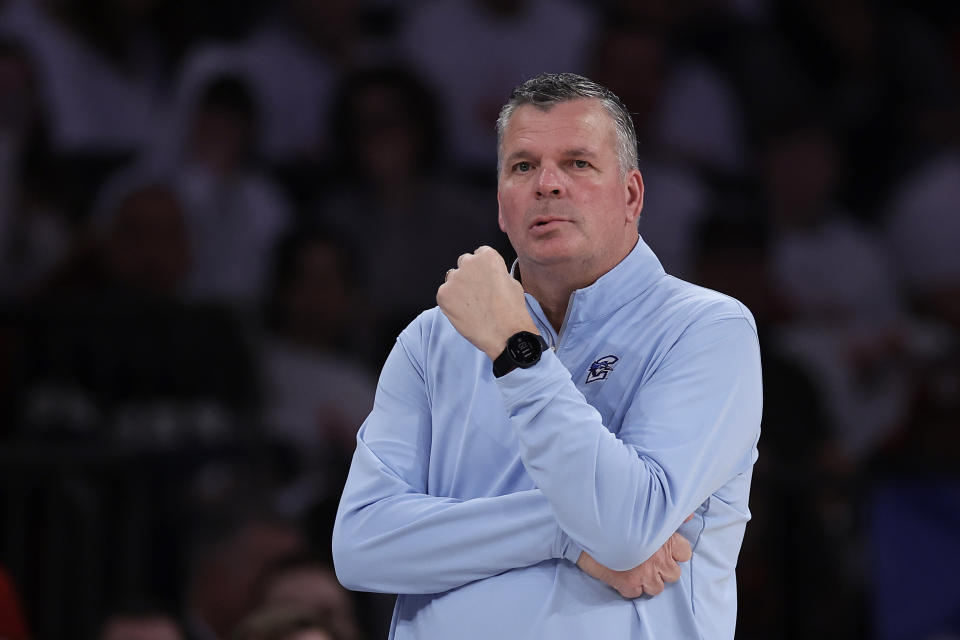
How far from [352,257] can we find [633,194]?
391cm

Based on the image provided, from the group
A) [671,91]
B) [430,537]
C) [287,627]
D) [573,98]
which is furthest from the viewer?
[671,91]

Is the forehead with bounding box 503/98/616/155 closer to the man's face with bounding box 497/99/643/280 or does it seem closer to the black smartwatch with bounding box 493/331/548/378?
the man's face with bounding box 497/99/643/280

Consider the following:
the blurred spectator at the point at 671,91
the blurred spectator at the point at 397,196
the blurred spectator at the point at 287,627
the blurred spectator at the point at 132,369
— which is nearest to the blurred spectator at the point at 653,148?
the blurred spectator at the point at 671,91

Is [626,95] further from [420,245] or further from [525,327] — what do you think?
[525,327]

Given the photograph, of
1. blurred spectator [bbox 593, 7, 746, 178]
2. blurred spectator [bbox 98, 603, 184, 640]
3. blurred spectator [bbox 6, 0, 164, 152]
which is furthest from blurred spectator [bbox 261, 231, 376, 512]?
blurred spectator [bbox 593, 7, 746, 178]

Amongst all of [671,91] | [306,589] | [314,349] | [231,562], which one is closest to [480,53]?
[671,91]

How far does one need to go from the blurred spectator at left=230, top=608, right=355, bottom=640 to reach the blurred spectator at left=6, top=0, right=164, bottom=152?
3.55m

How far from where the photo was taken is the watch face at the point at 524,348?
2.05 m

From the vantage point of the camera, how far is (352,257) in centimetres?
624

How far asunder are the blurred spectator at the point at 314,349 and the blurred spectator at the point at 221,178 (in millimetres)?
297

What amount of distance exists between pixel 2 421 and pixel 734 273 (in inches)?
123

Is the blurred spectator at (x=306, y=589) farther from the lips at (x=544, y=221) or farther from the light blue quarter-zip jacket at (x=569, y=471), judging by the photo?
the lips at (x=544, y=221)

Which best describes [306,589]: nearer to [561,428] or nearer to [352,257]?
[352,257]

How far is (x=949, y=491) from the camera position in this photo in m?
5.12
